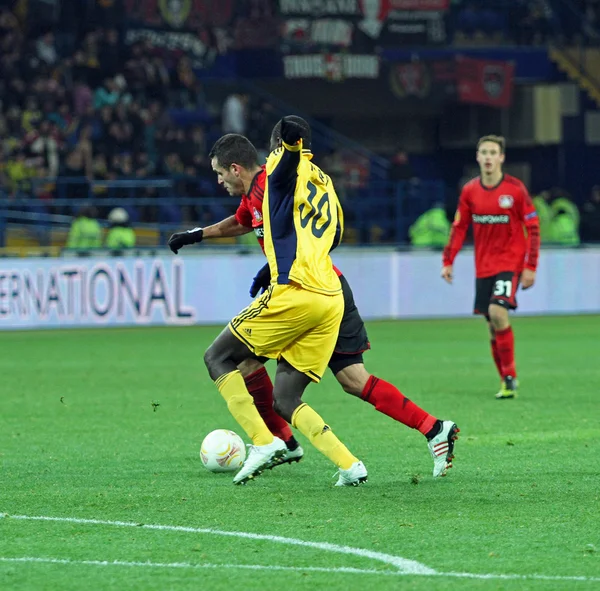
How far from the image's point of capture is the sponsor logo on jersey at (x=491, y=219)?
11.4 meters

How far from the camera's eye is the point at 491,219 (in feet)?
37.5

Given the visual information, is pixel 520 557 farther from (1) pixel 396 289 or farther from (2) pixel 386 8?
(2) pixel 386 8

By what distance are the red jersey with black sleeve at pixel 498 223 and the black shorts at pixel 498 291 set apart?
0.05 meters

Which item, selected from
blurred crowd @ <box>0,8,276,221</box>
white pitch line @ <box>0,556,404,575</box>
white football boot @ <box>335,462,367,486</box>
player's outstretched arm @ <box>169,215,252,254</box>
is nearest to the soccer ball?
white football boot @ <box>335,462,367,486</box>

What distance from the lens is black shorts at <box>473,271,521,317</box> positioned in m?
11.2

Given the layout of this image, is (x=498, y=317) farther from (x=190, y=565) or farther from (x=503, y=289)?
(x=190, y=565)

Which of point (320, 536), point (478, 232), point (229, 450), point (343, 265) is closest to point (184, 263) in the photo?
point (343, 265)

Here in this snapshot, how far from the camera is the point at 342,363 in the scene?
22.9 feet

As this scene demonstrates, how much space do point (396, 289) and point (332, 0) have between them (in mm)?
8772

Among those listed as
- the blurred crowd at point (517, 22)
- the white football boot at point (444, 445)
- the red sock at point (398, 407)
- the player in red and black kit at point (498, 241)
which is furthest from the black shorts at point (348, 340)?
the blurred crowd at point (517, 22)

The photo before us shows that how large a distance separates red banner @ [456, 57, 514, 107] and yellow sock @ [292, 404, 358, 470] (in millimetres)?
22765

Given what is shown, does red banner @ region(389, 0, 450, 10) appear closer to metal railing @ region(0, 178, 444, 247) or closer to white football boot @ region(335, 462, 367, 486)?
metal railing @ region(0, 178, 444, 247)

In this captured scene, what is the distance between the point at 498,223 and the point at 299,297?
5.26 meters

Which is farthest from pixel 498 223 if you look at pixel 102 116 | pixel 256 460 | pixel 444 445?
pixel 102 116
